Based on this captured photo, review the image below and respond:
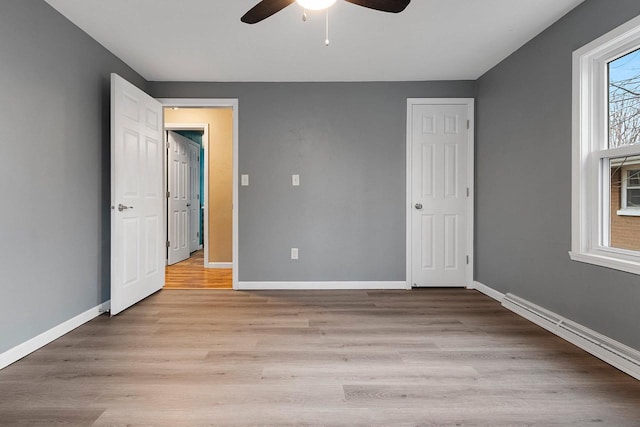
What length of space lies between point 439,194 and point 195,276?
3.18 metres

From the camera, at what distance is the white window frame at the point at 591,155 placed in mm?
2320

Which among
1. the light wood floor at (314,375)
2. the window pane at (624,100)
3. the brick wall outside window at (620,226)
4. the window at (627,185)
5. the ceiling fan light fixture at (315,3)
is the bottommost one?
the light wood floor at (314,375)

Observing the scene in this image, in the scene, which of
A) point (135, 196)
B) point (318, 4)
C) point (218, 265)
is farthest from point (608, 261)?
point (218, 265)

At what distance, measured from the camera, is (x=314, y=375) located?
1.98 metres

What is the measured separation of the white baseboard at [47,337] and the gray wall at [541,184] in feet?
11.6

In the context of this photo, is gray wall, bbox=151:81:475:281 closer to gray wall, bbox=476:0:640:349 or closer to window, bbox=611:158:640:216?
gray wall, bbox=476:0:640:349

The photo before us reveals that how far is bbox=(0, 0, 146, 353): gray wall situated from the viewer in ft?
6.95

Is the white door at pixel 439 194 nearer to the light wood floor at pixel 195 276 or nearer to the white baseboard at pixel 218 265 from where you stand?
the light wood floor at pixel 195 276

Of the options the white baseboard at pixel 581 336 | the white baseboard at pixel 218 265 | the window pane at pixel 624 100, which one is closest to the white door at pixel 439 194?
the white baseboard at pixel 581 336

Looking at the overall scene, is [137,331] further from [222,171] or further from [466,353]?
[222,171]

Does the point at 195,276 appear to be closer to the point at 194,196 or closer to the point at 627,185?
the point at 194,196

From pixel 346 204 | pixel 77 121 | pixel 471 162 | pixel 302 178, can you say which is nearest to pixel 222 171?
pixel 302 178

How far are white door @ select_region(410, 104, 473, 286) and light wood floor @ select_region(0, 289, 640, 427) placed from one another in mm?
997

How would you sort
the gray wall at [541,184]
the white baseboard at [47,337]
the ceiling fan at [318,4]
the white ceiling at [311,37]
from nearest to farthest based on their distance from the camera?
the ceiling fan at [318,4] → the white baseboard at [47,337] → the gray wall at [541,184] → the white ceiling at [311,37]
